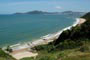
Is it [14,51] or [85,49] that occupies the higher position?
[14,51]

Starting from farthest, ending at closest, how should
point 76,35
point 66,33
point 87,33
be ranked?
point 66,33
point 76,35
point 87,33

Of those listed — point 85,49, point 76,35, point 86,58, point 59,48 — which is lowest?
point 86,58

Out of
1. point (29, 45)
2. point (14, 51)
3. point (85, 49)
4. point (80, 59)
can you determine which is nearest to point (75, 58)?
point (80, 59)

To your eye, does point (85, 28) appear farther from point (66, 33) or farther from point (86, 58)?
point (86, 58)

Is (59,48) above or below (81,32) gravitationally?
below

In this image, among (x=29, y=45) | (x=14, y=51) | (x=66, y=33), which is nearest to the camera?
(x=66, y=33)

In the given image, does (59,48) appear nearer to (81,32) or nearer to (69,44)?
(69,44)

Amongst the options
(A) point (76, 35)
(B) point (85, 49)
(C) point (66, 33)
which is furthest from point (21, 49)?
(B) point (85, 49)

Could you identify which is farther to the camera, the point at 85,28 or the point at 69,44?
the point at 85,28

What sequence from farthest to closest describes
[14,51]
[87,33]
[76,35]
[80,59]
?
[14,51] → [76,35] → [87,33] → [80,59]
